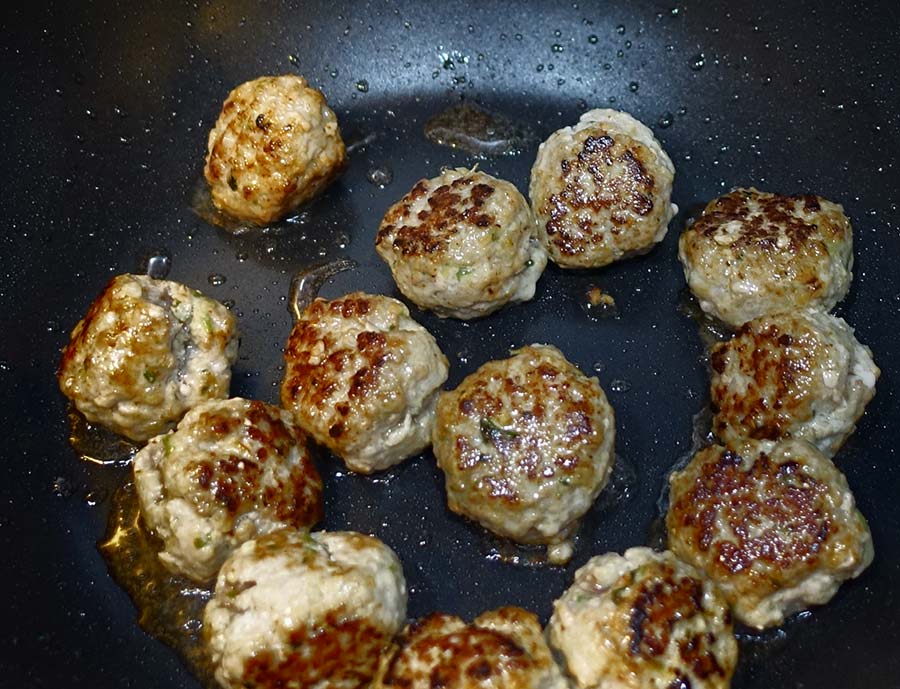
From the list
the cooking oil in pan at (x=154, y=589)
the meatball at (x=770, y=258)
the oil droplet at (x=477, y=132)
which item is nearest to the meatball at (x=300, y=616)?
the cooking oil in pan at (x=154, y=589)

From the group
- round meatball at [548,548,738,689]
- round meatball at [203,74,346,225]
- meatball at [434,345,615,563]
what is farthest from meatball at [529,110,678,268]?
round meatball at [548,548,738,689]

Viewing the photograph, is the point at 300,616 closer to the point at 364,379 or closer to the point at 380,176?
the point at 364,379

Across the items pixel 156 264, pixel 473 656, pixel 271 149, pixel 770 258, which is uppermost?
pixel 271 149

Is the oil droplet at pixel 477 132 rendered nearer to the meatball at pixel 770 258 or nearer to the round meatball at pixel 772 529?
the meatball at pixel 770 258

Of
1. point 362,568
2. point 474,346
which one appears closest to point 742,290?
point 474,346

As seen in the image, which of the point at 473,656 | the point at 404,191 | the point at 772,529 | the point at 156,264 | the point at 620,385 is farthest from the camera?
the point at 404,191

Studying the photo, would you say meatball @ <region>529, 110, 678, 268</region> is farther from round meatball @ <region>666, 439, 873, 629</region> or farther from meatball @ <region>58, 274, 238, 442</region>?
meatball @ <region>58, 274, 238, 442</region>

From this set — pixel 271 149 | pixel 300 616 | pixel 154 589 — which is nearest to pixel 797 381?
pixel 300 616

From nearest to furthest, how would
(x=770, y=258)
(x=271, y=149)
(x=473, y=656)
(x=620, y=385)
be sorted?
(x=473, y=656)
(x=770, y=258)
(x=620, y=385)
(x=271, y=149)
